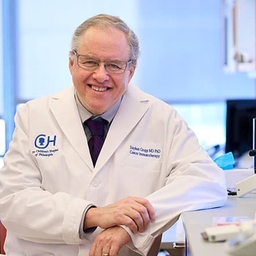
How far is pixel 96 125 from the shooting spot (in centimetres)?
185

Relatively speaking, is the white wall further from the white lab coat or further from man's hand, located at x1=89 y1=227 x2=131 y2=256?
man's hand, located at x1=89 y1=227 x2=131 y2=256

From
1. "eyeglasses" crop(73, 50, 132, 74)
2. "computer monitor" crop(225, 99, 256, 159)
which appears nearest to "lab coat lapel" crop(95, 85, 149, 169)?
"eyeglasses" crop(73, 50, 132, 74)

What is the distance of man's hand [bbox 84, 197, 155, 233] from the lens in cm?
153

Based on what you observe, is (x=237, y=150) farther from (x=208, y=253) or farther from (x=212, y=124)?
(x=208, y=253)

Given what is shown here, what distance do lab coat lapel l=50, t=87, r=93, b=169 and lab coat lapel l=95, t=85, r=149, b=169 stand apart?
59 mm

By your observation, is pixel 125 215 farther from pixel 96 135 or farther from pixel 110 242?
pixel 96 135

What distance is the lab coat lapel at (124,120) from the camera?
1767mm

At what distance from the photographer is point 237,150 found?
311 centimetres

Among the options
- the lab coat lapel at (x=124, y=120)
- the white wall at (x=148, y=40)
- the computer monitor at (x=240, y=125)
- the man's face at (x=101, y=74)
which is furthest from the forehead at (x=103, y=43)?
the white wall at (x=148, y=40)

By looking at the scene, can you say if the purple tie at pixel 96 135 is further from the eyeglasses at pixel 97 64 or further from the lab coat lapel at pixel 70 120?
the eyeglasses at pixel 97 64

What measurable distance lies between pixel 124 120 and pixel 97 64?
212mm

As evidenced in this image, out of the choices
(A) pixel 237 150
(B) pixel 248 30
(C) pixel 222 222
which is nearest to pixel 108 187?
(C) pixel 222 222

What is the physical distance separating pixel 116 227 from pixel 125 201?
3.2 inches

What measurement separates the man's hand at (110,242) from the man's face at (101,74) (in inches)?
18.0
